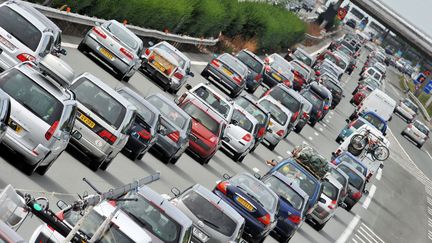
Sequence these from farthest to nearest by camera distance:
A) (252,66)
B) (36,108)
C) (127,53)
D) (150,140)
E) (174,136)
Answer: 1. (252,66)
2. (127,53)
3. (174,136)
4. (150,140)
5. (36,108)

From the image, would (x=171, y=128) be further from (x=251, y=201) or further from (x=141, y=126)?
(x=251, y=201)

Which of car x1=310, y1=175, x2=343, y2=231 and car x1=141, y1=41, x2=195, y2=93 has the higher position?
car x1=310, y1=175, x2=343, y2=231

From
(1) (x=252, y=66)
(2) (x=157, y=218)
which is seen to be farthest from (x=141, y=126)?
(1) (x=252, y=66)

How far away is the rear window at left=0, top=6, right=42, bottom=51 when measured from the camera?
23203mm

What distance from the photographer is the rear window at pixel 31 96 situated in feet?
59.6

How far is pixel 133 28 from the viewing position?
42906 mm

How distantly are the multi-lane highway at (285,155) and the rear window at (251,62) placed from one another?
72.2 inches

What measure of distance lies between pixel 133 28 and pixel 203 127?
573 inches

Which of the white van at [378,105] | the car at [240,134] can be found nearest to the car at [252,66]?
the white van at [378,105]

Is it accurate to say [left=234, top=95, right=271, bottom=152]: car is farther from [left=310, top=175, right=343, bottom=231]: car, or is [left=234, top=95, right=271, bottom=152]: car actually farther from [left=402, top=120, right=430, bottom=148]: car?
[left=402, top=120, right=430, bottom=148]: car

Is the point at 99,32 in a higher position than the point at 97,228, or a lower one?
lower

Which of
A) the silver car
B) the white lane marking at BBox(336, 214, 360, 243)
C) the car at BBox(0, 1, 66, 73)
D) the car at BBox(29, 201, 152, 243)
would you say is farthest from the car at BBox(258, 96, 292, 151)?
the car at BBox(29, 201, 152, 243)

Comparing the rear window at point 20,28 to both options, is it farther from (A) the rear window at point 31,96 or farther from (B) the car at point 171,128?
(A) the rear window at point 31,96

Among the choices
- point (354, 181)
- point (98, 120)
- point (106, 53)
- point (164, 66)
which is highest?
point (98, 120)
